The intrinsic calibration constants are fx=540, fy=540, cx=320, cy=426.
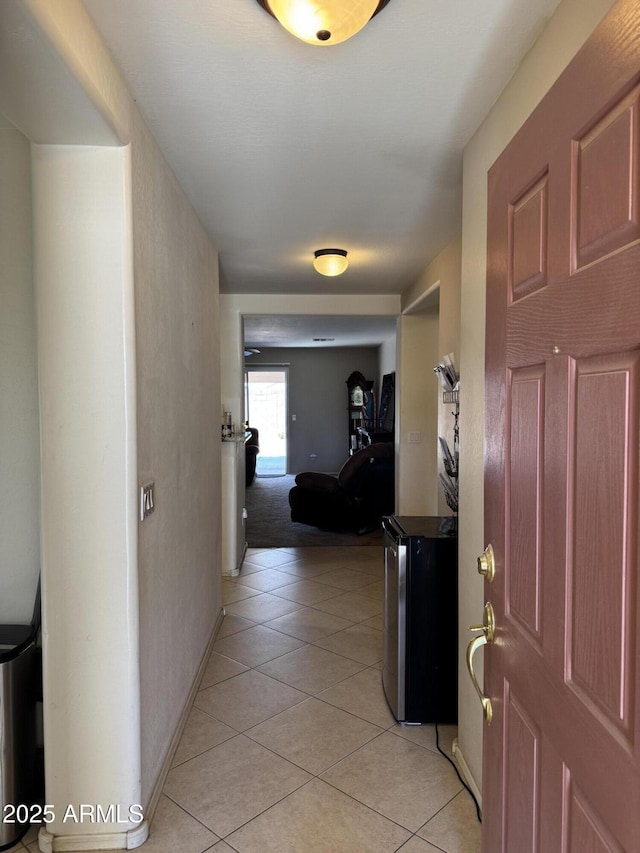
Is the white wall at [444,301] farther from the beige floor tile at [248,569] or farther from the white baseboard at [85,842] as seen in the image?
the white baseboard at [85,842]

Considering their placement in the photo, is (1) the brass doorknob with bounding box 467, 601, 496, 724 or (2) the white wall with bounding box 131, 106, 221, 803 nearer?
(1) the brass doorknob with bounding box 467, 601, 496, 724

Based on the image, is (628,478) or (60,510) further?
(60,510)

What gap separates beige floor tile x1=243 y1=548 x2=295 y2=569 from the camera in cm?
497

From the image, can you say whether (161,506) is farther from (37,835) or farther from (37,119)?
(37,119)

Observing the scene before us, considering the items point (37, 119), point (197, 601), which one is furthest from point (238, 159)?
point (197, 601)

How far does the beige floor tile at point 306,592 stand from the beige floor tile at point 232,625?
19.6 inches

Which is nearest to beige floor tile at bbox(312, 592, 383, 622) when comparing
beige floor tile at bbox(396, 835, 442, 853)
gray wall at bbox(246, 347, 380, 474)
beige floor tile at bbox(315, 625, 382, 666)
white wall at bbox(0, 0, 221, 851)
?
beige floor tile at bbox(315, 625, 382, 666)

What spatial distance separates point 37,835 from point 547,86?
2.69 metres

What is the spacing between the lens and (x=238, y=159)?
2.16 m

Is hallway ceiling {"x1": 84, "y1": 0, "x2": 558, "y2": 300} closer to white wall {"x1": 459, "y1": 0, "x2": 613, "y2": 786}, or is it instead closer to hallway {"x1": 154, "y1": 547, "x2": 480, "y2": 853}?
white wall {"x1": 459, "y1": 0, "x2": 613, "y2": 786}

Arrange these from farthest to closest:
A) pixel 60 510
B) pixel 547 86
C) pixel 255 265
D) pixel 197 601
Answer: pixel 255 265
pixel 197 601
pixel 60 510
pixel 547 86

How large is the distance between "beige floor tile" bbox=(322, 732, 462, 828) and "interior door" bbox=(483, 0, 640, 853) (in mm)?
810

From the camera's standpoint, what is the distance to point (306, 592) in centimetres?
420

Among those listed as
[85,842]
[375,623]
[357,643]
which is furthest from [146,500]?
[375,623]
